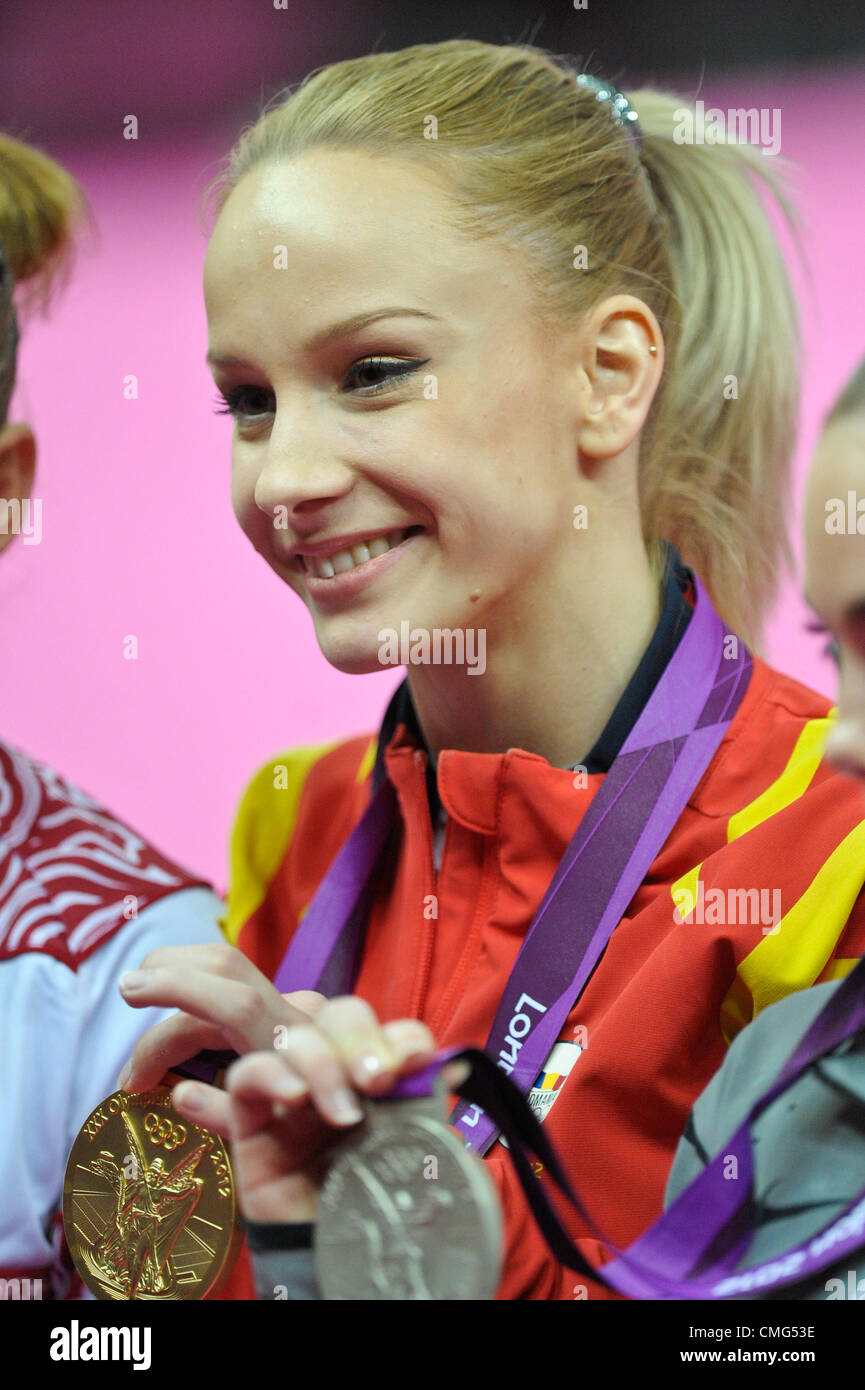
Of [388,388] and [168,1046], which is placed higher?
A: [388,388]

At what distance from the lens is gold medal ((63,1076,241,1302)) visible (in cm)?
97

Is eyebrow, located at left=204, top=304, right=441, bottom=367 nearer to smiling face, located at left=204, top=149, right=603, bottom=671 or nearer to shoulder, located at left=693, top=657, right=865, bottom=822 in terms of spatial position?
smiling face, located at left=204, top=149, right=603, bottom=671

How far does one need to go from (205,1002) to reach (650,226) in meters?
0.63

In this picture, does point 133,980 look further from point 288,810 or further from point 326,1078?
point 288,810

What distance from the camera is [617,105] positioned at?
1106mm

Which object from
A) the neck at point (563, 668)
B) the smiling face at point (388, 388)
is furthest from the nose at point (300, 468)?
the neck at point (563, 668)

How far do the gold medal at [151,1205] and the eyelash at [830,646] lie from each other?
0.47 metres

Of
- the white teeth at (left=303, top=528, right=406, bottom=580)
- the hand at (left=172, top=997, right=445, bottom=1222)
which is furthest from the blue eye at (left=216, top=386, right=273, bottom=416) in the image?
the hand at (left=172, top=997, right=445, bottom=1222)

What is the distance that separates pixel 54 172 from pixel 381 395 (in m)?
0.51

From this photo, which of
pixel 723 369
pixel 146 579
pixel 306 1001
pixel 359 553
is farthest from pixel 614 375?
pixel 146 579

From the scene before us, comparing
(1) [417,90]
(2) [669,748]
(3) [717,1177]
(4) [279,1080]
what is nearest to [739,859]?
(2) [669,748]

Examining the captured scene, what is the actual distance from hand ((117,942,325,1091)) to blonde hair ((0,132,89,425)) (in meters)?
0.60

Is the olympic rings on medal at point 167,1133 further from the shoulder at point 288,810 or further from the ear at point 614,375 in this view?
the ear at point 614,375

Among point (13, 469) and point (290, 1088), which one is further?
point (13, 469)
